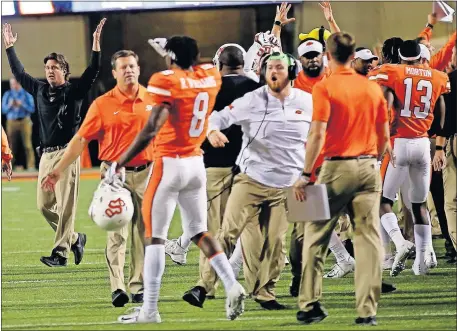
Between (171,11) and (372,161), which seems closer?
(372,161)

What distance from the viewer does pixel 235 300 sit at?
745cm

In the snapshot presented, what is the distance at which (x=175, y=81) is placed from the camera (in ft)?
24.3

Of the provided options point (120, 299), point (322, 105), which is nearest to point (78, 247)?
point (120, 299)

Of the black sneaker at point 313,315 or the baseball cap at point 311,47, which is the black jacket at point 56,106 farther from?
the black sneaker at point 313,315

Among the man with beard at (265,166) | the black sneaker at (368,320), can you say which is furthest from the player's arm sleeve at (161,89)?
the black sneaker at (368,320)

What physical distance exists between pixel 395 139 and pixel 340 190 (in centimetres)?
228

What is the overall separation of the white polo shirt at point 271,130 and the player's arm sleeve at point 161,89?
554 mm

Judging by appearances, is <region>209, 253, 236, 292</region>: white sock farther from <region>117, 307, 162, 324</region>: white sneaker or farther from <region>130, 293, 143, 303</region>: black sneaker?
<region>130, 293, 143, 303</region>: black sneaker

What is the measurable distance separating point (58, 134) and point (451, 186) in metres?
3.22

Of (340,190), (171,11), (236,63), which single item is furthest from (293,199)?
(171,11)

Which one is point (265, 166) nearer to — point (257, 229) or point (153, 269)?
point (257, 229)

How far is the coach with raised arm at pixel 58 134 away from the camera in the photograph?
34.2ft

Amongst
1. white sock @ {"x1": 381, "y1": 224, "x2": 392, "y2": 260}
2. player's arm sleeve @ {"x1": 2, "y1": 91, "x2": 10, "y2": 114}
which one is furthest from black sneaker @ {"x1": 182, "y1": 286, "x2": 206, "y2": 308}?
player's arm sleeve @ {"x1": 2, "y1": 91, "x2": 10, "y2": 114}

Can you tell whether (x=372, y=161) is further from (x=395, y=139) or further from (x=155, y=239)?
(x=395, y=139)
